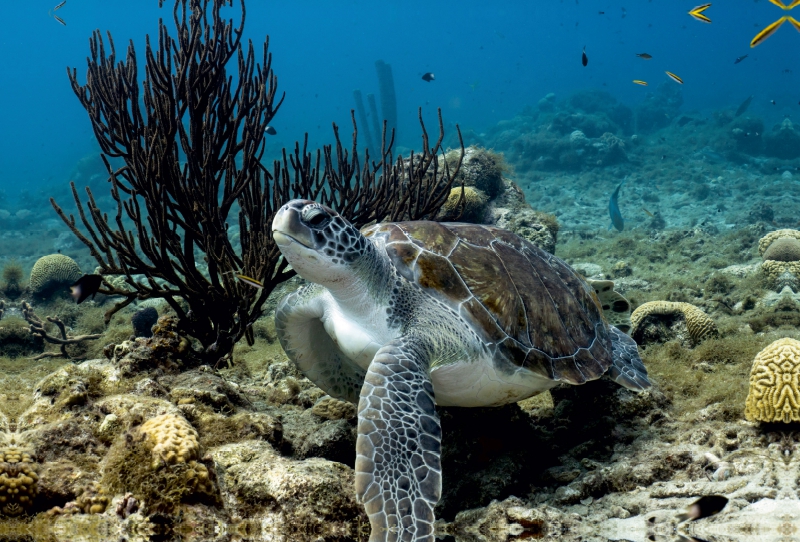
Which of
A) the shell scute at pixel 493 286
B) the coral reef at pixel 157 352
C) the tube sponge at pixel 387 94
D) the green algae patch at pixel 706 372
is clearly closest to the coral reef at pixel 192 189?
the coral reef at pixel 157 352

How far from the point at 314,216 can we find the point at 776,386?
103 inches

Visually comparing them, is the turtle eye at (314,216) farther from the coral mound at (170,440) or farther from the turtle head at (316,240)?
A: the coral mound at (170,440)

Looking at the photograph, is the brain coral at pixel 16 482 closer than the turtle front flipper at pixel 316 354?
Yes

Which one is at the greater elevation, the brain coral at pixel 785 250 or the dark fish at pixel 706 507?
the brain coral at pixel 785 250

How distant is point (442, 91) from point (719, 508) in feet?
378

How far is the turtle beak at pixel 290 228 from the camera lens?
2.35m

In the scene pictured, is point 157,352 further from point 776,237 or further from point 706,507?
point 776,237

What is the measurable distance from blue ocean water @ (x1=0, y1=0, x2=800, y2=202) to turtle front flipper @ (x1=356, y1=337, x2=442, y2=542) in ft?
325

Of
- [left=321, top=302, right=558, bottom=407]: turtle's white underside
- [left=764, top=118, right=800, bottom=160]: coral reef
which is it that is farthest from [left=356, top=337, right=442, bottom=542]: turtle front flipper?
[left=764, top=118, right=800, bottom=160]: coral reef

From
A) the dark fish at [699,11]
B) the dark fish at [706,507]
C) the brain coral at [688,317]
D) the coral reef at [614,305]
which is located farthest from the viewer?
the dark fish at [699,11]

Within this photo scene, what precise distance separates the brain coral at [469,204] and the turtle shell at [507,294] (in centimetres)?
401

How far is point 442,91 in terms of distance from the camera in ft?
353

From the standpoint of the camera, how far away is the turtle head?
2371 millimetres

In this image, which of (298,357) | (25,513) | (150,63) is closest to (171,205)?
(150,63)
